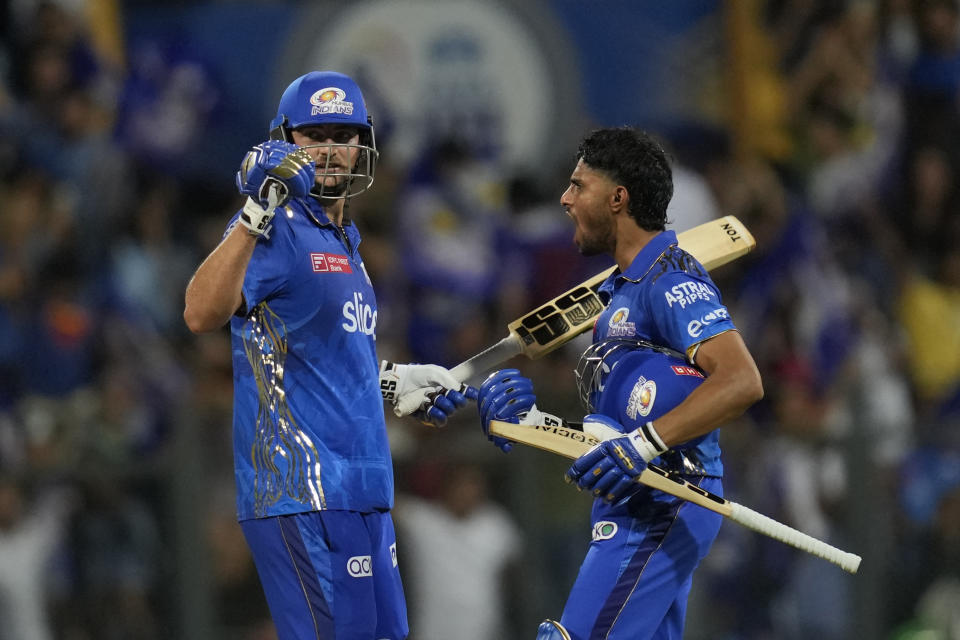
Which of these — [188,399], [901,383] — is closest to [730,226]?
[188,399]

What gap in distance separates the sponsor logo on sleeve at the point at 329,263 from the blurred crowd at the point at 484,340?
11.3 feet

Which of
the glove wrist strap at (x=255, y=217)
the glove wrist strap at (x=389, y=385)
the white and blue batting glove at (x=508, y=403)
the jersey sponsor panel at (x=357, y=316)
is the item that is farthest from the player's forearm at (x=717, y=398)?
the glove wrist strap at (x=255, y=217)

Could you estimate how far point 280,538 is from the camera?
448 cm

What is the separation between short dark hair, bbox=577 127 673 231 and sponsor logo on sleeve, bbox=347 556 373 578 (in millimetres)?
1468

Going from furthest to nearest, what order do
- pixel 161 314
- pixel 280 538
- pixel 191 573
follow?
pixel 161 314
pixel 191 573
pixel 280 538

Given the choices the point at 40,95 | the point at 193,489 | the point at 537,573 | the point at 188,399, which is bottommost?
the point at 537,573

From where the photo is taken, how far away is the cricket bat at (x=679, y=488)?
4633 millimetres

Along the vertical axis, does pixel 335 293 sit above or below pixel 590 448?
above

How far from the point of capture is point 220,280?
4.32 m

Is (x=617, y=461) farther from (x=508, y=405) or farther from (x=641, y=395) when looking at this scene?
(x=508, y=405)

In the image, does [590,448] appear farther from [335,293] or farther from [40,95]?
[40,95]

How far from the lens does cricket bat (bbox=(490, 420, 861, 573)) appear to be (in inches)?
182

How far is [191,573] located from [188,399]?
97cm

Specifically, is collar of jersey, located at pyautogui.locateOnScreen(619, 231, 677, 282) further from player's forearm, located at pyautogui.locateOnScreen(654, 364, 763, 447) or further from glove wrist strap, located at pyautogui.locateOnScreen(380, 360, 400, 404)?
glove wrist strap, located at pyautogui.locateOnScreen(380, 360, 400, 404)
